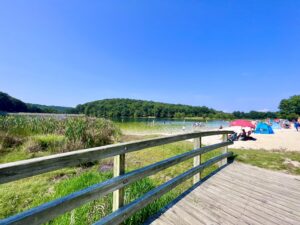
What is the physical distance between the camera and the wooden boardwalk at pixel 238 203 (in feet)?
9.29

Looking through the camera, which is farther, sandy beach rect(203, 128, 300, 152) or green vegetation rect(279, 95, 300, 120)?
green vegetation rect(279, 95, 300, 120)

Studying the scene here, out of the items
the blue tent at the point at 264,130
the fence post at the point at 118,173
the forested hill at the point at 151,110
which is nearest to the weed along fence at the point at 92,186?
the fence post at the point at 118,173

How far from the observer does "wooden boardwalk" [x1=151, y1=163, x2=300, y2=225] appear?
2.83m

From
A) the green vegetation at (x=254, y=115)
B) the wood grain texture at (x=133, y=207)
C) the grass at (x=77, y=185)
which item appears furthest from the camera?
the green vegetation at (x=254, y=115)

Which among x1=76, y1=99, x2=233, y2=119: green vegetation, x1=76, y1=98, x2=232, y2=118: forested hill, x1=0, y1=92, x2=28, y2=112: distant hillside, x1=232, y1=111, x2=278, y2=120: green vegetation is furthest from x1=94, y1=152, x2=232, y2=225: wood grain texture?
x1=232, y1=111, x2=278, y2=120: green vegetation

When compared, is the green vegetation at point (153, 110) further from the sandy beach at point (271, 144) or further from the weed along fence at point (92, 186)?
the weed along fence at point (92, 186)

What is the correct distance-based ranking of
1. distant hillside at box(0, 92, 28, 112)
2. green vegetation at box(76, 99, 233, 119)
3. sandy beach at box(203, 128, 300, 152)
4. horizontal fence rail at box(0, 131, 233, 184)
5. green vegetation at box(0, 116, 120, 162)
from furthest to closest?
1. green vegetation at box(76, 99, 233, 119)
2. distant hillside at box(0, 92, 28, 112)
3. sandy beach at box(203, 128, 300, 152)
4. green vegetation at box(0, 116, 120, 162)
5. horizontal fence rail at box(0, 131, 233, 184)

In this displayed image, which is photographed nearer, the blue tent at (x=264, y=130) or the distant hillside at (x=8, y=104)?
the blue tent at (x=264, y=130)

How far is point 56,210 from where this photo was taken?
1.68m

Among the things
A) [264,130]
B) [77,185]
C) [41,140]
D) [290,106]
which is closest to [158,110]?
[290,106]

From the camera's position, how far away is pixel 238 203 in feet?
11.2

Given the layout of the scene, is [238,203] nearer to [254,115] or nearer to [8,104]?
[8,104]

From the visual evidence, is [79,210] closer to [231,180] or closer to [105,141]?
[231,180]

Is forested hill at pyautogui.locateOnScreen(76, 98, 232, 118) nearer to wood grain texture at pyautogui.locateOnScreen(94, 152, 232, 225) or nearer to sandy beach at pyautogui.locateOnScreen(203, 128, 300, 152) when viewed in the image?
sandy beach at pyautogui.locateOnScreen(203, 128, 300, 152)
